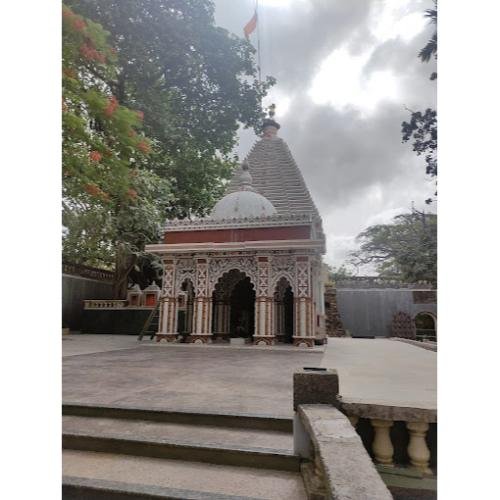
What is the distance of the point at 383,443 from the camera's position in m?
2.10

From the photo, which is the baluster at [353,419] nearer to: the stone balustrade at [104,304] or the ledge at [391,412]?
the ledge at [391,412]

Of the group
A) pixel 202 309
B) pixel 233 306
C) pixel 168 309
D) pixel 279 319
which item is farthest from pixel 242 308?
pixel 168 309

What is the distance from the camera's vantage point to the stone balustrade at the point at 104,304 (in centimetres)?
1577

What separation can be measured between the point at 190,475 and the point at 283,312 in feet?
29.7

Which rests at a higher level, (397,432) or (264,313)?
(397,432)

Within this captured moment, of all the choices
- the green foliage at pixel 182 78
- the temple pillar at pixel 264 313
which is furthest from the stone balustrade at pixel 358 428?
the temple pillar at pixel 264 313

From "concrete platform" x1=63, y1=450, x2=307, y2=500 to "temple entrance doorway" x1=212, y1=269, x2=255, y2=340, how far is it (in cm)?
887

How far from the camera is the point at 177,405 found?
298cm

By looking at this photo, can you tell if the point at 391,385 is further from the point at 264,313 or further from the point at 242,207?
the point at 242,207

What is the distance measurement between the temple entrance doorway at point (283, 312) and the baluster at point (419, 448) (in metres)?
8.56

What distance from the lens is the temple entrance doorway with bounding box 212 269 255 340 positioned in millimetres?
11289

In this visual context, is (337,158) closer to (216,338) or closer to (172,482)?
(172,482)
